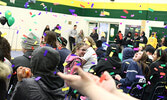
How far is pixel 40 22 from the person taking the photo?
1457 cm

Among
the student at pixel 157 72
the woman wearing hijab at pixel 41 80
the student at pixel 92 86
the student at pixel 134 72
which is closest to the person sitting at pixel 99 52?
the student at pixel 157 72

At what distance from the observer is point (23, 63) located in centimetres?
318

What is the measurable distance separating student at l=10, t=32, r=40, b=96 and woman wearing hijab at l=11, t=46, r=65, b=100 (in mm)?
925

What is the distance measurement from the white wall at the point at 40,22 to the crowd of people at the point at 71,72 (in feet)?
25.9

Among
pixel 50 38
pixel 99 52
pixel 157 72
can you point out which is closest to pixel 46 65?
pixel 50 38

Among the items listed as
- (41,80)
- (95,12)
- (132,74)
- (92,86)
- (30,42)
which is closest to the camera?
(92,86)

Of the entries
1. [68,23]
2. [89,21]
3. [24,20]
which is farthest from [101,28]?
[24,20]

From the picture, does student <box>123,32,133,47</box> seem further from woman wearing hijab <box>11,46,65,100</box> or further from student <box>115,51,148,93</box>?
woman wearing hijab <box>11,46,65,100</box>

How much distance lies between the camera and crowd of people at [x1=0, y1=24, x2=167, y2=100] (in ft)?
3.35

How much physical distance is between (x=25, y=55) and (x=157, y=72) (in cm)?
288

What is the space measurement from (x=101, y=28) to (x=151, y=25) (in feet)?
12.5

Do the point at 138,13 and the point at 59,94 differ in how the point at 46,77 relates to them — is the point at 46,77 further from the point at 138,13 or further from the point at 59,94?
the point at 138,13

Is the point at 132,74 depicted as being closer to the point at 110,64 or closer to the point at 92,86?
the point at 110,64

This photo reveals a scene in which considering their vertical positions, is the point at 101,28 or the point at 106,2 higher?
the point at 106,2
